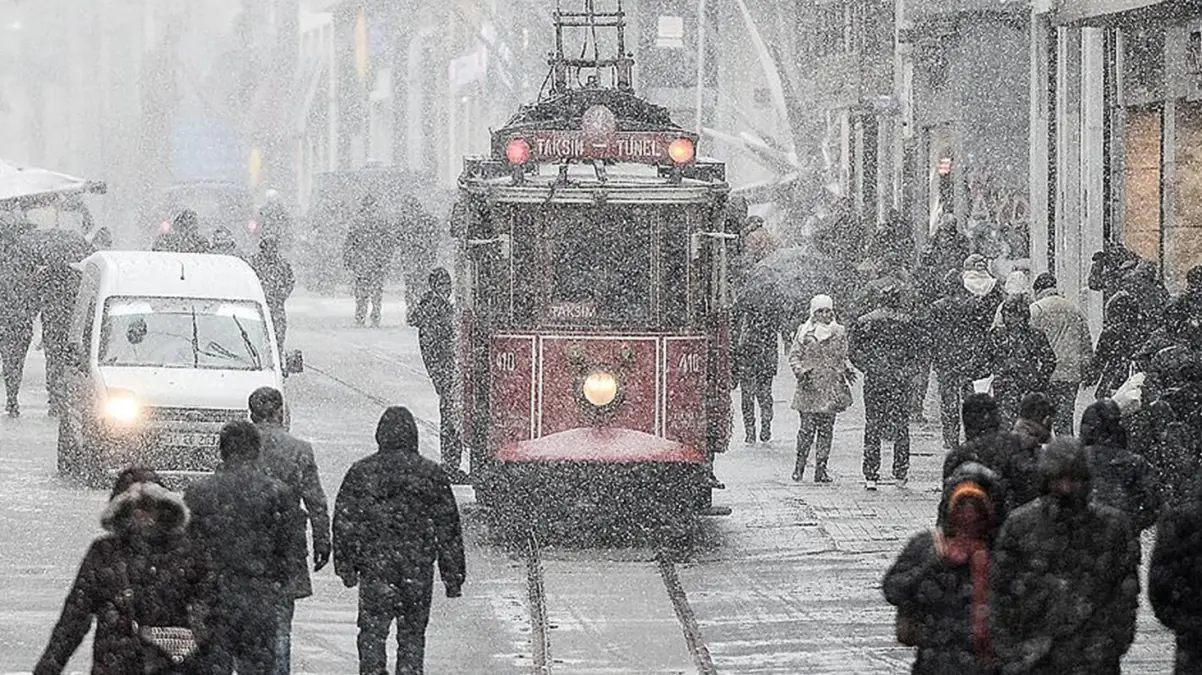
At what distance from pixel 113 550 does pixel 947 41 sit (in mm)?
31045

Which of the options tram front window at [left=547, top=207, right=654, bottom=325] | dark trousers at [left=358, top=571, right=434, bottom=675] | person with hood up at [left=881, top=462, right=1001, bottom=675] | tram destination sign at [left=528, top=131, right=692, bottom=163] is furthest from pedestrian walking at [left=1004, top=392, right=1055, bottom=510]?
tram destination sign at [left=528, top=131, right=692, bottom=163]

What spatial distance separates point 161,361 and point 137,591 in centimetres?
1270

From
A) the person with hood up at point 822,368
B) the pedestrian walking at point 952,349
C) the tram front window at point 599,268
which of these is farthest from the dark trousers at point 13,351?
the tram front window at point 599,268

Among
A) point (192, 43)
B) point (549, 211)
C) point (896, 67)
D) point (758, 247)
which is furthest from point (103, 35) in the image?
point (549, 211)

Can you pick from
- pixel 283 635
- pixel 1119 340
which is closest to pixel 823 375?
pixel 1119 340

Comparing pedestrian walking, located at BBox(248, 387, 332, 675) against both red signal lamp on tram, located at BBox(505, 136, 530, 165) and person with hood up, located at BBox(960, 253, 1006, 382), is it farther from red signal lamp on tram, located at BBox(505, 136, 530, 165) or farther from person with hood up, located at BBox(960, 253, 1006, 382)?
person with hood up, located at BBox(960, 253, 1006, 382)

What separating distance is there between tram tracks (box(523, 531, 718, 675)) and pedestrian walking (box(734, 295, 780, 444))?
6.17 metres

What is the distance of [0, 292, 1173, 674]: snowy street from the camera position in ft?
47.3

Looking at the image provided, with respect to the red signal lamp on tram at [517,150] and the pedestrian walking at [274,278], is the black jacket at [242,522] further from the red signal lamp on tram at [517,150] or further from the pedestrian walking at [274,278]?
the pedestrian walking at [274,278]

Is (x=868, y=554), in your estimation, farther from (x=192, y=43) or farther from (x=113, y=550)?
(x=192, y=43)

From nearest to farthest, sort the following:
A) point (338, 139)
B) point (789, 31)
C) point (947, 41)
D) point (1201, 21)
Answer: point (1201, 21) < point (947, 41) < point (789, 31) < point (338, 139)

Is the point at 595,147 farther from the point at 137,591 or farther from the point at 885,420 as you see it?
the point at 137,591

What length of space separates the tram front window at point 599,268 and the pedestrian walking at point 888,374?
12.4 feet

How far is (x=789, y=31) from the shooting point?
51.4 m
